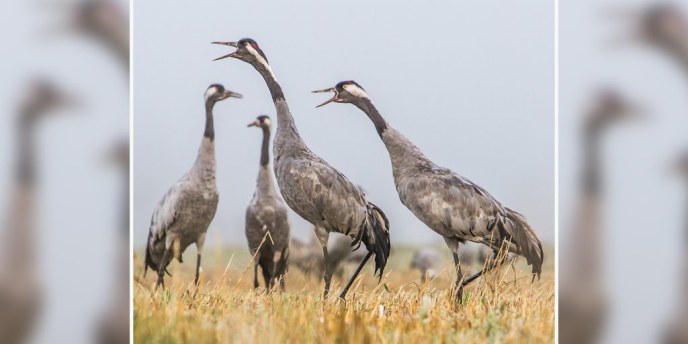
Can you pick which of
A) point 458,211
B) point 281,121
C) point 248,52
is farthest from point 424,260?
point 248,52

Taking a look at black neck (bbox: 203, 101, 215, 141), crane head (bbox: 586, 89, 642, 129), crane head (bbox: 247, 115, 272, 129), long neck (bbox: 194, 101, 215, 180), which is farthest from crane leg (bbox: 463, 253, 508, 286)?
black neck (bbox: 203, 101, 215, 141)

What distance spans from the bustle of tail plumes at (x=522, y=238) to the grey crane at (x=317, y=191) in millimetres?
653

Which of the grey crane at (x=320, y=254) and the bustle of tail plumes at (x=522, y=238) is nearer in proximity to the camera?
the bustle of tail plumes at (x=522, y=238)

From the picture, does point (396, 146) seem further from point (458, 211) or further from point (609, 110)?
point (609, 110)

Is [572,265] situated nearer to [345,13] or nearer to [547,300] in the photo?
[547,300]

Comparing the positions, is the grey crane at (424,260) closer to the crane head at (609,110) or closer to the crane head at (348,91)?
the crane head at (348,91)

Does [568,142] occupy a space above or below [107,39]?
below

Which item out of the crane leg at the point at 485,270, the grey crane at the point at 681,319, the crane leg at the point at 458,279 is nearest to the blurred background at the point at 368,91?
the crane leg at the point at 458,279

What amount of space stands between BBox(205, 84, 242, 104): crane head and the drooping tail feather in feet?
3.27

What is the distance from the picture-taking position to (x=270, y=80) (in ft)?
14.0

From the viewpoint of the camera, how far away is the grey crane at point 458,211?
415 cm

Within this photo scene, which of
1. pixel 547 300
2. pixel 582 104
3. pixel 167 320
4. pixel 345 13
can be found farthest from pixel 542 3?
pixel 167 320

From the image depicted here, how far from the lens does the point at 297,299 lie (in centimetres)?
414

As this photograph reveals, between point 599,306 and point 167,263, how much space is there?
2.33 metres
